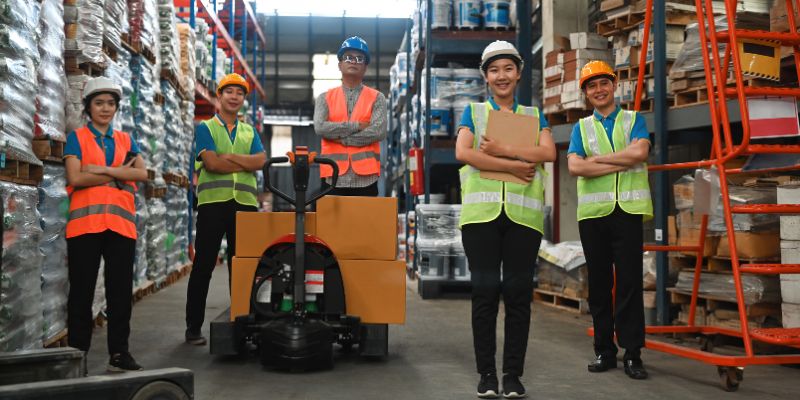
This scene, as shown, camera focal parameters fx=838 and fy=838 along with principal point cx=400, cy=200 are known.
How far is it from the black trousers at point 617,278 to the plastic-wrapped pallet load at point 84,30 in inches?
130

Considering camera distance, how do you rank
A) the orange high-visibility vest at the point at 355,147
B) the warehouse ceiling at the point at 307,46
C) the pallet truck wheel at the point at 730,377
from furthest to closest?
1. the warehouse ceiling at the point at 307,46
2. the orange high-visibility vest at the point at 355,147
3. the pallet truck wheel at the point at 730,377

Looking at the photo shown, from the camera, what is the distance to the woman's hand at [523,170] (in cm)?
387

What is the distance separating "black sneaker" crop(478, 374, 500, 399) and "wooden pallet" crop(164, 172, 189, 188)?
21.4 ft

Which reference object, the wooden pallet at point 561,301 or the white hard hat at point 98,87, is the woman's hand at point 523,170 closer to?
the white hard hat at point 98,87

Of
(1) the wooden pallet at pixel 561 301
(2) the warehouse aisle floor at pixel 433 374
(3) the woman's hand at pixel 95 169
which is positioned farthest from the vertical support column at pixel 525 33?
(3) the woman's hand at pixel 95 169

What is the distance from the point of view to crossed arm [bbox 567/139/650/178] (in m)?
4.45

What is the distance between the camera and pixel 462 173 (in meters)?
4.06

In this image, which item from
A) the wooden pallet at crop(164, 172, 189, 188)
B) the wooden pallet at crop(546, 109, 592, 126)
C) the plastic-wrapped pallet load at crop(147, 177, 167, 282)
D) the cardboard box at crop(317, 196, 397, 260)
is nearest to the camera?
the cardboard box at crop(317, 196, 397, 260)

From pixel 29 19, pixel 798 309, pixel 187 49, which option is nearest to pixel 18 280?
pixel 29 19

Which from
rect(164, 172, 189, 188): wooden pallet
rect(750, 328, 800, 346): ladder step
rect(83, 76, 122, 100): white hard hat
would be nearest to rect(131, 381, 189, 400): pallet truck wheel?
rect(83, 76, 122, 100): white hard hat

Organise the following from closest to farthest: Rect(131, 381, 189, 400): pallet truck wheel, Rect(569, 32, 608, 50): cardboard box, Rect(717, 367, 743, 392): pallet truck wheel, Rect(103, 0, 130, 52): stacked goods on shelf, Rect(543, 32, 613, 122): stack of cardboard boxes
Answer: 1. Rect(131, 381, 189, 400): pallet truck wheel
2. Rect(717, 367, 743, 392): pallet truck wheel
3. Rect(103, 0, 130, 52): stacked goods on shelf
4. Rect(543, 32, 613, 122): stack of cardboard boxes
5. Rect(569, 32, 608, 50): cardboard box

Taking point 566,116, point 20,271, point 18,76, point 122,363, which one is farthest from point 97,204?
point 566,116

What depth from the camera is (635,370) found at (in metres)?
4.42

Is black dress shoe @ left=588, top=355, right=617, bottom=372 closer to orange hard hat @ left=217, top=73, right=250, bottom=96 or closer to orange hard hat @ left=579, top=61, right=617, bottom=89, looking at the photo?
orange hard hat @ left=579, top=61, right=617, bottom=89
